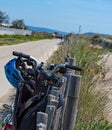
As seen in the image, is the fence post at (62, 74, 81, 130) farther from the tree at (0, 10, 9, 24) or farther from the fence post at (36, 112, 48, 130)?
the tree at (0, 10, 9, 24)

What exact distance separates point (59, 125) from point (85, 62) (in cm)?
576

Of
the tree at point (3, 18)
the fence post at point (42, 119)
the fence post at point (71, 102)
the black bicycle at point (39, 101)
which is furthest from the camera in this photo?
the tree at point (3, 18)

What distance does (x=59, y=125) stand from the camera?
2.94 m

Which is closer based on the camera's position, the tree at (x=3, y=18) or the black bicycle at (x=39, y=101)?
the black bicycle at (x=39, y=101)

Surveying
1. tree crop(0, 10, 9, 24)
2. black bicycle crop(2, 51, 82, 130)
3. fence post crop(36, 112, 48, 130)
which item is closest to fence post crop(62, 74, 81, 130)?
black bicycle crop(2, 51, 82, 130)

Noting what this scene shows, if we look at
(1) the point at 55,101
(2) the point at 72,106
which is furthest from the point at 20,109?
(2) the point at 72,106

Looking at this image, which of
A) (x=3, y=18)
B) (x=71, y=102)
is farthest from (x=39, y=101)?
(x=3, y=18)

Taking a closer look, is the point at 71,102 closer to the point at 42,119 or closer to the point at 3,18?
the point at 42,119

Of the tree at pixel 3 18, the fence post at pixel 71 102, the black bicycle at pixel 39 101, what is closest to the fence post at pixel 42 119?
the black bicycle at pixel 39 101

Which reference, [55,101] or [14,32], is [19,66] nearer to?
[55,101]

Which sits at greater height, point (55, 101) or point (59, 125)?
point (55, 101)

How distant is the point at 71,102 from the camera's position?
119 inches

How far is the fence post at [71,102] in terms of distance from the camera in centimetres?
300

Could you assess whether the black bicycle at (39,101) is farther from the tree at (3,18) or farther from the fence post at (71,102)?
the tree at (3,18)
